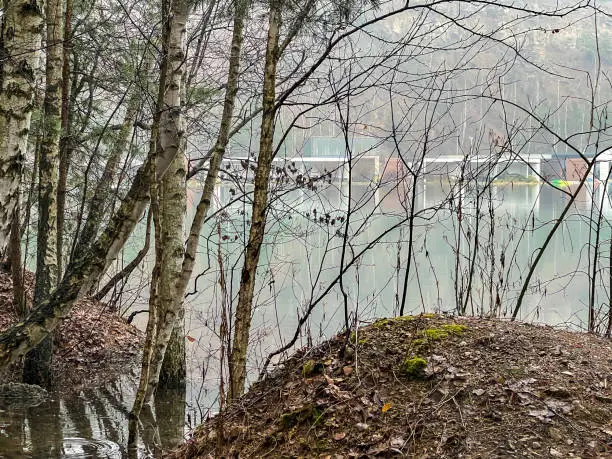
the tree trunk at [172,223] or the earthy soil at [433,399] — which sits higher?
the tree trunk at [172,223]

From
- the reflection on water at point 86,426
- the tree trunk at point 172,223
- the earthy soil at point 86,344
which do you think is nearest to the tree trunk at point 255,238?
the reflection on water at point 86,426

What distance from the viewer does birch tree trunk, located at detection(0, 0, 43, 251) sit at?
3887 millimetres

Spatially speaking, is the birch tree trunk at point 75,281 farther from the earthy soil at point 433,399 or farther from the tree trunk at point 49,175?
the tree trunk at point 49,175

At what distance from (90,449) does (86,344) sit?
3481 millimetres

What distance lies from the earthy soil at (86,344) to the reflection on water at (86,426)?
54cm

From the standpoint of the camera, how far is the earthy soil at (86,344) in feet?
25.7

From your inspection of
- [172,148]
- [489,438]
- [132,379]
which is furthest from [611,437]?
[132,379]

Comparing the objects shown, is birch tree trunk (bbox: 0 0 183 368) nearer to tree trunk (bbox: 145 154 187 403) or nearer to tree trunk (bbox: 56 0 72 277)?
tree trunk (bbox: 145 154 187 403)

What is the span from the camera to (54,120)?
6.54m

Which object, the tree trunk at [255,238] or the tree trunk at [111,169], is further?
the tree trunk at [111,169]

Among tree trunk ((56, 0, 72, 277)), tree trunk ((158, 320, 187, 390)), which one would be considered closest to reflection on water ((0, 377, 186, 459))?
tree trunk ((158, 320, 187, 390))

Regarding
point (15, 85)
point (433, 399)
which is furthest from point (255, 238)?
point (15, 85)

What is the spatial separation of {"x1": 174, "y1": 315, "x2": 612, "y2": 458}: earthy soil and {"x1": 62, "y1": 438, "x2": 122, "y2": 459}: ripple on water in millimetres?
1228

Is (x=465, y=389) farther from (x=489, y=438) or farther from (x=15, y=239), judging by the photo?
(x=15, y=239)
